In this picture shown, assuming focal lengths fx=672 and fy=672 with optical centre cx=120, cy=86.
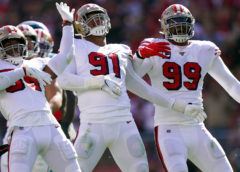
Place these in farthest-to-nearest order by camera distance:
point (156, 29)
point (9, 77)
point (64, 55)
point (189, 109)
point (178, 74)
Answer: point (156, 29)
point (178, 74)
point (189, 109)
point (64, 55)
point (9, 77)

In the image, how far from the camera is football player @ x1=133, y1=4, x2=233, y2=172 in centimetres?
502

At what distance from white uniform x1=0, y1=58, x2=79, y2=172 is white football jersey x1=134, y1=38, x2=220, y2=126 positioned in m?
0.87

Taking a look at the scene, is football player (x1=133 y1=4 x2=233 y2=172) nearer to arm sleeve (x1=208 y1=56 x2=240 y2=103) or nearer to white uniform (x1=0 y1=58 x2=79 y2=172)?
arm sleeve (x1=208 y1=56 x2=240 y2=103)

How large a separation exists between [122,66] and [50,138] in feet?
2.81

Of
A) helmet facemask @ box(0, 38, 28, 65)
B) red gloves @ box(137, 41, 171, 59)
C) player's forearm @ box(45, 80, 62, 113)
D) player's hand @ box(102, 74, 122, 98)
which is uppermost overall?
helmet facemask @ box(0, 38, 28, 65)

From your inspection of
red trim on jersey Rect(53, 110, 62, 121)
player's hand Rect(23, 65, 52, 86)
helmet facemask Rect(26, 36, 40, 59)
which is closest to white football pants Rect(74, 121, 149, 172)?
player's hand Rect(23, 65, 52, 86)

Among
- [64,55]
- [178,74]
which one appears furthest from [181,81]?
[64,55]

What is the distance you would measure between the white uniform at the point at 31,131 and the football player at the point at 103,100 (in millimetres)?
223

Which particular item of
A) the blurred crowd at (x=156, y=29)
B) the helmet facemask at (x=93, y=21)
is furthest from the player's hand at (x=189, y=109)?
the blurred crowd at (x=156, y=29)

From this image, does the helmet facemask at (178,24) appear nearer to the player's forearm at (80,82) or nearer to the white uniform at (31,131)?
the player's forearm at (80,82)

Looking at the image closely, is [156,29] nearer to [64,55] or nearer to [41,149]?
[64,55]

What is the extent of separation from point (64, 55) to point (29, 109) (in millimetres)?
458

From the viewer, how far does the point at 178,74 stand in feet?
17.0

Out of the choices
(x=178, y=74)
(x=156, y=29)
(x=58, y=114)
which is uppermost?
(x=178, y=74)
